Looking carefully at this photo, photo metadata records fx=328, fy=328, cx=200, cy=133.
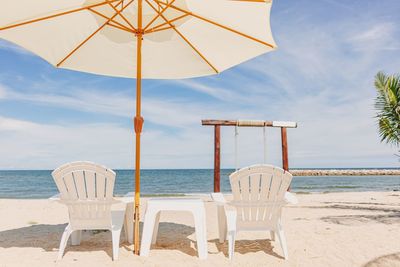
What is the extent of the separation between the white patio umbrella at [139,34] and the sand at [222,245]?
0.50 meters

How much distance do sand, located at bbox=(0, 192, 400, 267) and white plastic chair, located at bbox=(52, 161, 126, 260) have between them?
0.31 m

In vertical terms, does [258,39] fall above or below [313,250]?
above

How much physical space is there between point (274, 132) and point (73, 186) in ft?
19.5

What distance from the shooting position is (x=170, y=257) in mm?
3432

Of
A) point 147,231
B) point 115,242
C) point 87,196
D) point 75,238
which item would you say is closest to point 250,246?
point 147,231

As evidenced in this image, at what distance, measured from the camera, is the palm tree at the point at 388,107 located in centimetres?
835

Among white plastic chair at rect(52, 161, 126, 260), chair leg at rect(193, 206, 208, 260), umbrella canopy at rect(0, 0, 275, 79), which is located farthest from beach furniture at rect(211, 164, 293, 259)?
umbrella canopy at rect(0, 0, 275, 79)

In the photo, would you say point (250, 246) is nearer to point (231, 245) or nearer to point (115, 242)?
point (231, 245)

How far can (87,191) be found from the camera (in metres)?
3.39

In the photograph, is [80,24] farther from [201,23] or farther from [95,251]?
[95,251]

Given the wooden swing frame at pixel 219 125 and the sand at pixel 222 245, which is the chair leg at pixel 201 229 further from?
the wooden swing frame at pixel 219 125

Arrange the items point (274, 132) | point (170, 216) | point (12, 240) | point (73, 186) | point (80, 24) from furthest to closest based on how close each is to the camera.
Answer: point (274, 132), point (170, 216), point (12, 240), point (80, 24), point (73, 186)

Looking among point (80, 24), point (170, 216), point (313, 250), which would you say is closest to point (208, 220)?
point (170, 216)

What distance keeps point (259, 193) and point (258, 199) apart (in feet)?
0.22
